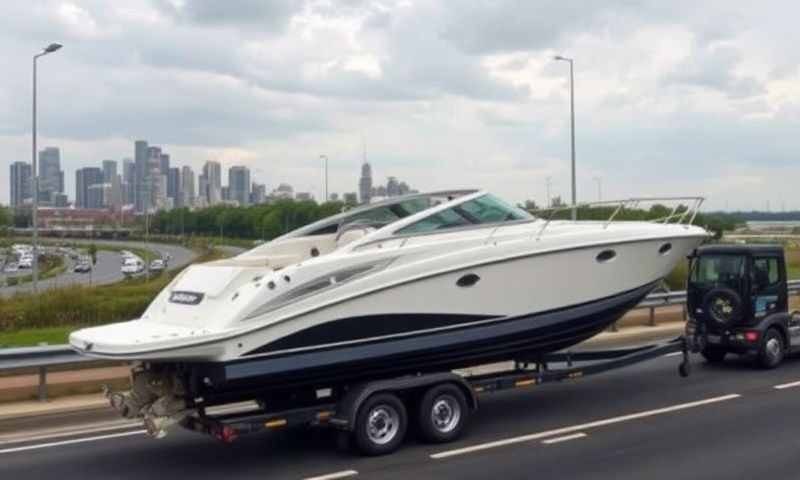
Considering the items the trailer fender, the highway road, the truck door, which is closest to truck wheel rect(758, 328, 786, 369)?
the truck door

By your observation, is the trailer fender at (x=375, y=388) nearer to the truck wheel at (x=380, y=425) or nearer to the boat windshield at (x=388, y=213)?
the truck wheel at (x=380, y=425)

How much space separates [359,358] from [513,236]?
8.28ft

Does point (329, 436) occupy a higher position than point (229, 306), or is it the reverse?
point (229, 306)

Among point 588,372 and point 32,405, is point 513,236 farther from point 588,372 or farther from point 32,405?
point 32,405

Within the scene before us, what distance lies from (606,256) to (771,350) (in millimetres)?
4770

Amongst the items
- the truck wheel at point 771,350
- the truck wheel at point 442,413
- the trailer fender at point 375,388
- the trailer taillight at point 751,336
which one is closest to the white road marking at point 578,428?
the truck wheel at point 442,413

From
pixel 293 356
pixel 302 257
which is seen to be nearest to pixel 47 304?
pixel 302 257

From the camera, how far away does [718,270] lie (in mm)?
15305

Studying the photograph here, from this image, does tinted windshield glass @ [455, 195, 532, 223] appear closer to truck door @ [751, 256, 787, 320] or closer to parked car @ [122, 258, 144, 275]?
truck door @ [751, 256, 787, 320]

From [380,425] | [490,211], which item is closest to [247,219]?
[490,211]

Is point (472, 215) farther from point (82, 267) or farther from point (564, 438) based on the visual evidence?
point (82, 267)

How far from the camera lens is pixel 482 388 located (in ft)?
37.1

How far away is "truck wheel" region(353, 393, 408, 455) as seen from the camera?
1010 centimetres

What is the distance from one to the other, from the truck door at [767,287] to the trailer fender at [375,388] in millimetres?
6358
